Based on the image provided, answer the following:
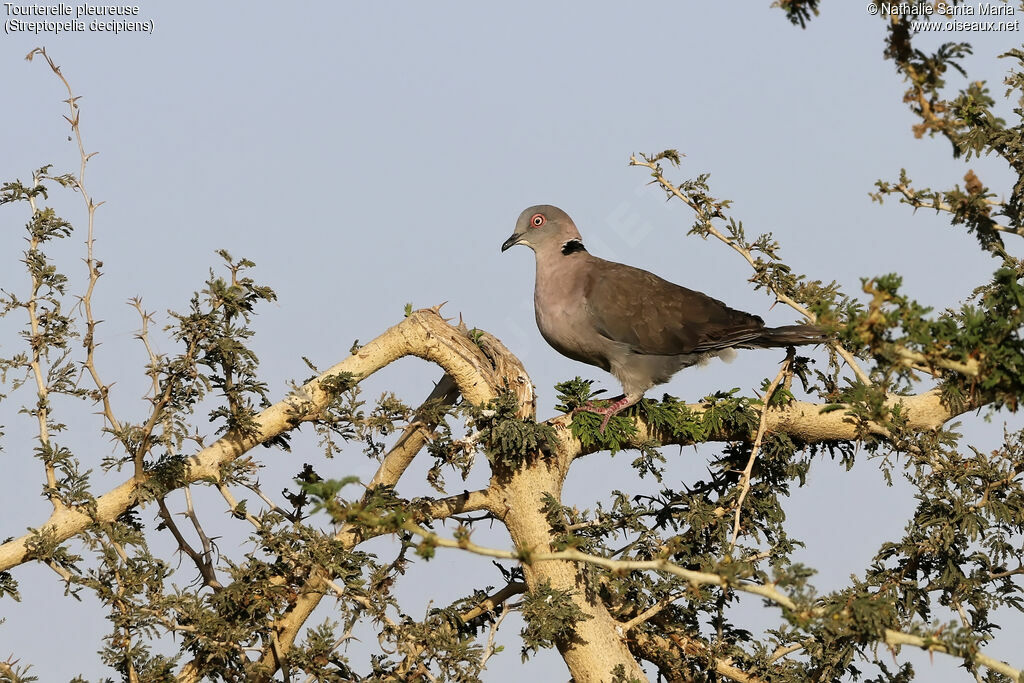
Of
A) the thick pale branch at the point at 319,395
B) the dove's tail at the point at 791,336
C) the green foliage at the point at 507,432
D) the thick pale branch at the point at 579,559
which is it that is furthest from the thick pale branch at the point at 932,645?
the thick pale branch at the point at 319,395

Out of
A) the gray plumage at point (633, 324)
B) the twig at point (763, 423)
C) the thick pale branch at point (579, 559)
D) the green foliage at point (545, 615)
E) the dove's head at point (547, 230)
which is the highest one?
the dove's head at point (547, 230)

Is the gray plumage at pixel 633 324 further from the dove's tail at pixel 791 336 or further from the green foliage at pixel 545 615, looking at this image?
the green foliage at pixel 545 615

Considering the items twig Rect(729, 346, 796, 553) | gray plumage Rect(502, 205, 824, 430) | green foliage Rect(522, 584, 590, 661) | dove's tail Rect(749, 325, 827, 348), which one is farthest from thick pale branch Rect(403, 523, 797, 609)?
gray plumage Rect(502, 205, 824, 430)

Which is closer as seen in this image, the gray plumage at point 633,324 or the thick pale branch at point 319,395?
the thick pale branch at point 319,395

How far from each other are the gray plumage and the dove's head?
5.9 inches

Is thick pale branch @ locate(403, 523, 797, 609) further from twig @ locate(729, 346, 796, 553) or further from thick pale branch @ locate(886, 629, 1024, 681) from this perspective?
twig @ locate(729, 346, 796, 553)

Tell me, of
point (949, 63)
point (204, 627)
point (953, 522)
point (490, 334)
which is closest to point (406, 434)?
point (490, 334)

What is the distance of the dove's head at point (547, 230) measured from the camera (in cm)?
854

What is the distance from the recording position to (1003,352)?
498cm

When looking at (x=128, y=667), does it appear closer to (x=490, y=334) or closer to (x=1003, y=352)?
(x=490, y=334)

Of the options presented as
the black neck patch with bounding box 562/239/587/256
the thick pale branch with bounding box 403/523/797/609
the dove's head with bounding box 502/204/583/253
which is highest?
the dove's head with bounding box 502/204/583/253

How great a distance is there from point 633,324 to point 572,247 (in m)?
1.03

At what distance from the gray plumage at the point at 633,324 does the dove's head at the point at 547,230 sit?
15cm

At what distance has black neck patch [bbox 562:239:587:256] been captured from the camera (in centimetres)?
849
